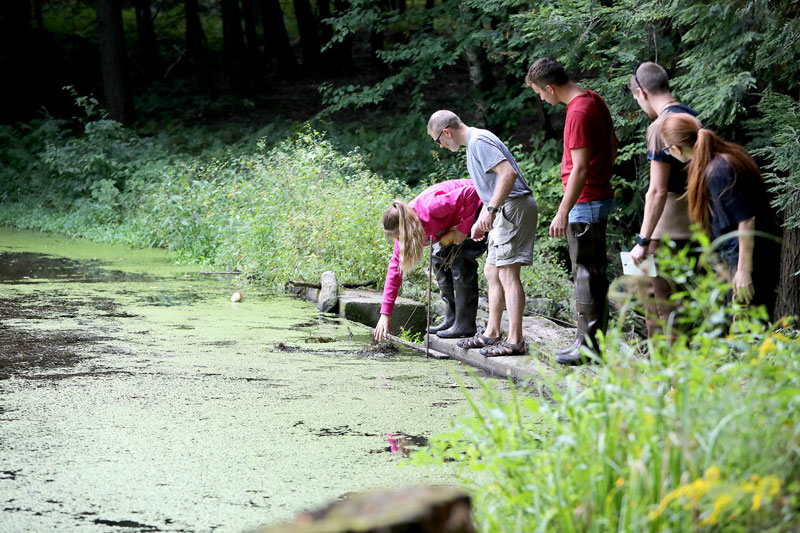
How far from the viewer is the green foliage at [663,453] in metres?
1.95

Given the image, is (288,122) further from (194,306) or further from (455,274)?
(455,274)

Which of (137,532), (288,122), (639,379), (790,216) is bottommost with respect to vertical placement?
(137,532)

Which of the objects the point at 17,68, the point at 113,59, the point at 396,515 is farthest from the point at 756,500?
the point at 17,68

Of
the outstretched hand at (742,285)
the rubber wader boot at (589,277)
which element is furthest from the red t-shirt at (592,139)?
the outstretched hand at (742,285)

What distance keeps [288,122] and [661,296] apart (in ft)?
52.6

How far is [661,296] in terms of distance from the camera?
14.4ft

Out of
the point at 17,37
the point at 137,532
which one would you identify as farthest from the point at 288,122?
the point at 137,532

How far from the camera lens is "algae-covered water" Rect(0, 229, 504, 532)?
320 cm

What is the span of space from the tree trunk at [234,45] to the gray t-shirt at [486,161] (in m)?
17.7

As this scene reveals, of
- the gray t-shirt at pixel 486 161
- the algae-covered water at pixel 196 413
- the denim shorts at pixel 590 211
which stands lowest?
the algae-covered water at pixel 196 413

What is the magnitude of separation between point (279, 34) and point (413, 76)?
11.6 meters

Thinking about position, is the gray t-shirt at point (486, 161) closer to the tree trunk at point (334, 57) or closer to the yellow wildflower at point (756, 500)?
the yellow wildflower at point (756, 500)

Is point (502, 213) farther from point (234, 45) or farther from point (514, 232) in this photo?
point (234, 45)

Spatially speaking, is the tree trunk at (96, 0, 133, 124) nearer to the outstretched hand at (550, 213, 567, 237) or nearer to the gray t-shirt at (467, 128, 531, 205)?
the gray t-shirt at (467, 128, 531, 205)
